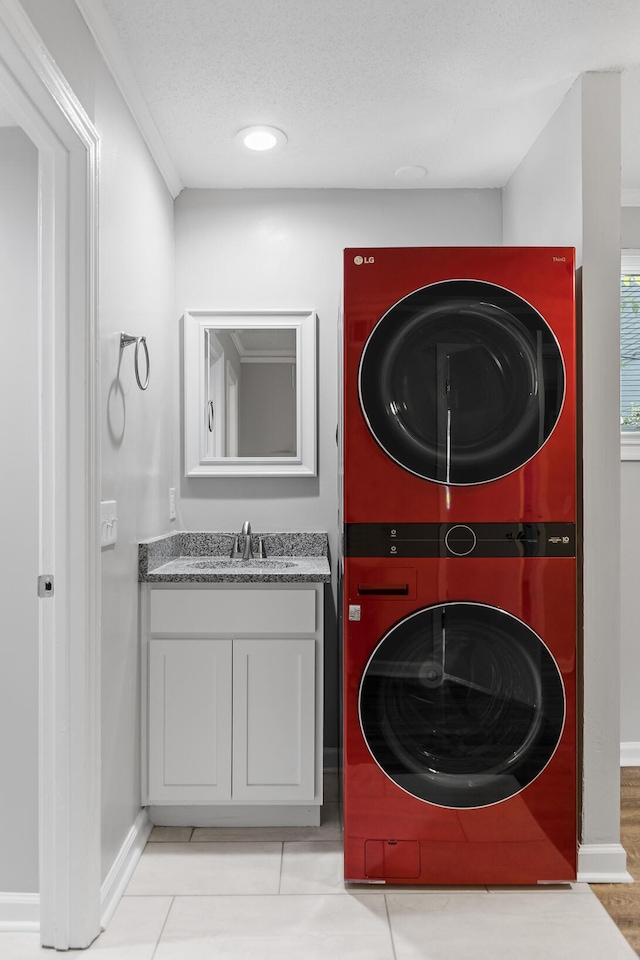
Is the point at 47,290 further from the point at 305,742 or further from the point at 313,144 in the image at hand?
the point at 305,742

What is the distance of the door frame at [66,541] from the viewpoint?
181cm

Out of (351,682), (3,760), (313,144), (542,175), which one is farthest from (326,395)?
(3,760)

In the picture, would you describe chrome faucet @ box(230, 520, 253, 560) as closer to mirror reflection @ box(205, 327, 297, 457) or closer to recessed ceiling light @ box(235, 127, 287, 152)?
mirror reflection @ box(205, 327, 297, 457)

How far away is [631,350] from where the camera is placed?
10.2 ft

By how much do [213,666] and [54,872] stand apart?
766mm

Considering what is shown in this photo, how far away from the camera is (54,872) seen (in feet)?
5.96

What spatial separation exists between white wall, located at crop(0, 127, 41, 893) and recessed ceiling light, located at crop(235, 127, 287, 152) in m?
0.83

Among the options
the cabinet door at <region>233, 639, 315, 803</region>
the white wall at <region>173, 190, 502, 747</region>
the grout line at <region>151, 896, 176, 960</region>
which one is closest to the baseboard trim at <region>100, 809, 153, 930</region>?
the grout line at <region>151, 896, 176, 960</region>

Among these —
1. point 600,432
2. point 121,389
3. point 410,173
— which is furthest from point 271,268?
point 600,432

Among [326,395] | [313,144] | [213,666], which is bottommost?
[213,666]

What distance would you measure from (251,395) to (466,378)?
1.20m

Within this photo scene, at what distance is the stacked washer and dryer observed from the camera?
2.07m

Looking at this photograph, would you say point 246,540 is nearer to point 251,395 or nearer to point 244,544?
point 244,544

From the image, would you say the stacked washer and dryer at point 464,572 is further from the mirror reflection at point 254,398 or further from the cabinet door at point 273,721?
the mirror reflection at point 254,398
